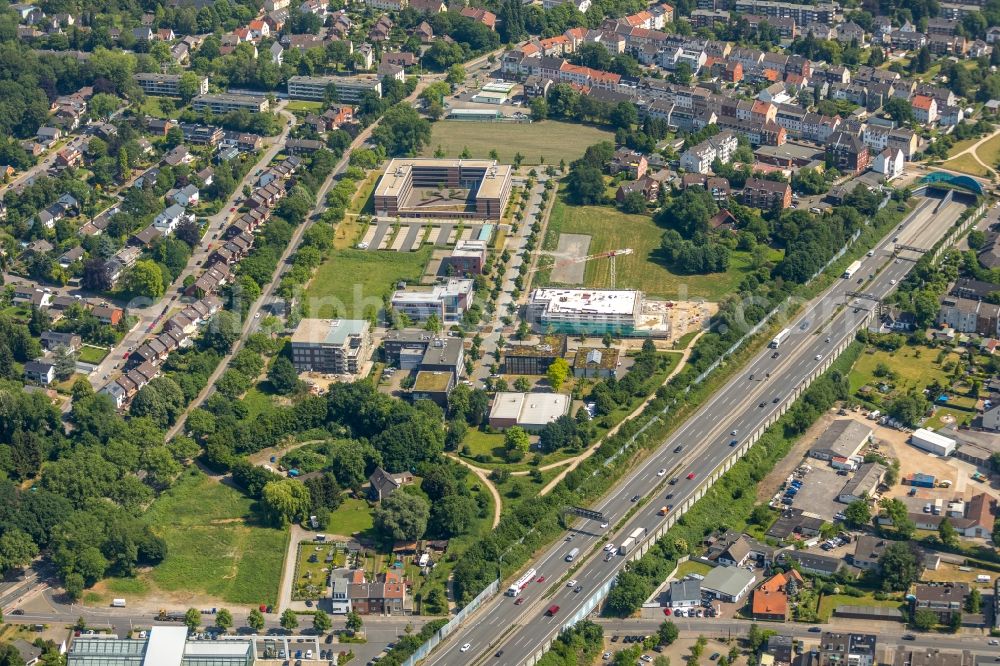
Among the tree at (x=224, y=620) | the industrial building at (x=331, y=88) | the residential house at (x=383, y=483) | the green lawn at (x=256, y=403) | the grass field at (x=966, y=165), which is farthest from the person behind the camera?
the industrial building at (x=331, y=88)

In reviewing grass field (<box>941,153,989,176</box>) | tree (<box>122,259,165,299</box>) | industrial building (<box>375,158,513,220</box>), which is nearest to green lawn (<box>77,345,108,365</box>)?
tree (<box>122,259,165,299</box>)

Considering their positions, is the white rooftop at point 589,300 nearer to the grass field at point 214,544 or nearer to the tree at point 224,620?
the grass field at point 214,544

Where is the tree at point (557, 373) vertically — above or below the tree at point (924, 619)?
above

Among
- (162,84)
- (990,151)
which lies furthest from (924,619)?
(162,84)

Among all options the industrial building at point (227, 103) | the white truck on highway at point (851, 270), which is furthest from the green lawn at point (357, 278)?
the white truck on highway at point (851, 270)

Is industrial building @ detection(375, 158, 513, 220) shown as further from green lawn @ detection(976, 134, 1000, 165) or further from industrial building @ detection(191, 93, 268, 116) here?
green lawn @ detection(976, 134, 1000, 165)

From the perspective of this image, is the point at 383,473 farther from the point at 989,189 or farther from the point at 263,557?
the point at 989,189

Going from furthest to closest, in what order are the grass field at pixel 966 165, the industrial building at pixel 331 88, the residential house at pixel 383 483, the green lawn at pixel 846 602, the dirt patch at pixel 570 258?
the industrial building at pixel 331 88, the grass field at pixel 966 165, the dirt patch at pixel 570 258, the residential house at pixel 383 483, the green lawn at pixel 846 602
